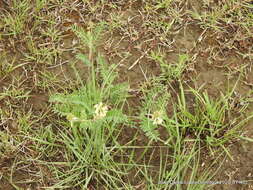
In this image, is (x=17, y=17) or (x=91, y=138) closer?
(x=91, y=138)

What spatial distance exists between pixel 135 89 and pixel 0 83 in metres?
0.87

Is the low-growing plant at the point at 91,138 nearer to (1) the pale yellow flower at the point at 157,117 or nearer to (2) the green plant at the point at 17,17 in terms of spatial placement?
(1) the pale yellow flower at the point at 157,117

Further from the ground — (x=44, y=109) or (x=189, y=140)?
(x=44, y=109)

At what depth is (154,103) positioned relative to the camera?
2.29 meters

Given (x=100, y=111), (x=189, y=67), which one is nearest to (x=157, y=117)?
(x=100, y=111)

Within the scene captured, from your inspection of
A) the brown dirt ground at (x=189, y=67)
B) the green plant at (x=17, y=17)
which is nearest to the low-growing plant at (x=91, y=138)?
the brown dirt ground at (x=189, y=67)

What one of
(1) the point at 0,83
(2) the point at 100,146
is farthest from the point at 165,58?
(1) the point at 0,83

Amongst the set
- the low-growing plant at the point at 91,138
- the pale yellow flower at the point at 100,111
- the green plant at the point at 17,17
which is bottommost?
the low-growing plant at the point at 91,138

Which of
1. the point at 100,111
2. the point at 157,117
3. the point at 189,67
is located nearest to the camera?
the point at 100,111

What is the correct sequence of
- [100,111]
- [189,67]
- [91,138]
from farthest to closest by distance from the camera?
[189,67] → [91,138] → [100,111]

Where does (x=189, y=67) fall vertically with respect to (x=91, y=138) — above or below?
above

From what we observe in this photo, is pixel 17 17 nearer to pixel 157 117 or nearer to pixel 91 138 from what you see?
pixel 91 138

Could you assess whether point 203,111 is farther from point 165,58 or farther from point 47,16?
point 47,16

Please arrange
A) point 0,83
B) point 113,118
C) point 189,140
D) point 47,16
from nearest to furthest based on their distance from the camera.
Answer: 1. point 113,118
2. point 189,140
3. point 0,83
4. point 47,16
